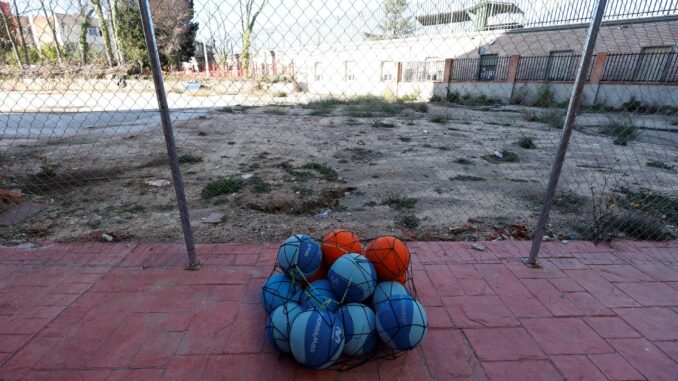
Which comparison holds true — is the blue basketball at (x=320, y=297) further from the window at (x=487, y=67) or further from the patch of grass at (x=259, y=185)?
the window at (x=487, y=67)

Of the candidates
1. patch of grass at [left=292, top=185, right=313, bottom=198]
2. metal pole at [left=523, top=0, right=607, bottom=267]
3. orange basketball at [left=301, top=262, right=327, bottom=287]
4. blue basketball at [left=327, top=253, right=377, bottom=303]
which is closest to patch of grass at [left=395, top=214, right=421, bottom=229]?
metal pole at [left=523, top=0, right=607, bottom=267]

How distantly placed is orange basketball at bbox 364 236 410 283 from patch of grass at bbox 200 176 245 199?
2.89 m

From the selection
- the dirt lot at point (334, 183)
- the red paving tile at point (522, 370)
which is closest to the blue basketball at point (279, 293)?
the red paving tile at point (522, 370)

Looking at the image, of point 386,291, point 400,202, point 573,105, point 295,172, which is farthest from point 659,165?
point 386,291

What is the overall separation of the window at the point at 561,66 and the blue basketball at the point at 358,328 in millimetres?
19372

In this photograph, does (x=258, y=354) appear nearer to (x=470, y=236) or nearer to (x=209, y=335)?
(x=209, y=335)

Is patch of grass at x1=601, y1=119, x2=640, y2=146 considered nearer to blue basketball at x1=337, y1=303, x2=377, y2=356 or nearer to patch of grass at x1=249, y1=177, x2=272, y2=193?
patch of grass at x1=249, y1=177, x2=272, y2=193

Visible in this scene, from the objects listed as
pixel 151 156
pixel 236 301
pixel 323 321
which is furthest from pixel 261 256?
pixel 151 156

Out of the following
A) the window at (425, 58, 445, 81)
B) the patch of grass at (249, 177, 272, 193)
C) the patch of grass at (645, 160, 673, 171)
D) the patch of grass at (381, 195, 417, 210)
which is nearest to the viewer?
the patch of grass at (381, 195, 417, 210)

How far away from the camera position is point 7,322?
2.07 metres

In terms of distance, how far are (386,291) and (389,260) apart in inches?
7.7

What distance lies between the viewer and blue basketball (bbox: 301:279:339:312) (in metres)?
1.82

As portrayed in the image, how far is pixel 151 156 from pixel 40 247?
3683 millimetres

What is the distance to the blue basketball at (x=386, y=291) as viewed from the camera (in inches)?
72.5
